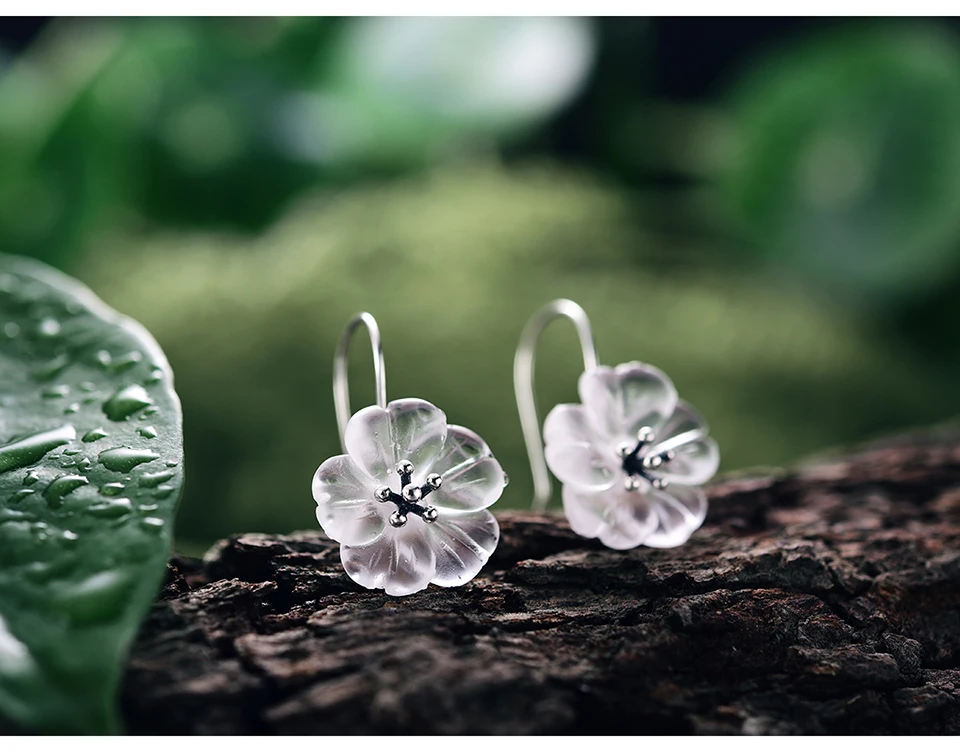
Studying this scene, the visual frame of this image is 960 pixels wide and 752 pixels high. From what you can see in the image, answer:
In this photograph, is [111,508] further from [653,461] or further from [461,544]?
[653,461]

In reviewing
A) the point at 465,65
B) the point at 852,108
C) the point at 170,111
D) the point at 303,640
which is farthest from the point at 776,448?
the point at 170,111

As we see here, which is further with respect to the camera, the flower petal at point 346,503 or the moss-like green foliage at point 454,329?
the moss-like green foliage at point 454,329

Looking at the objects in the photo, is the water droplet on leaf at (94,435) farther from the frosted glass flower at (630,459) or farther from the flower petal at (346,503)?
the frosted glass flower at (630,459)

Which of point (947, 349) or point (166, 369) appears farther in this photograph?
point (947, 349)

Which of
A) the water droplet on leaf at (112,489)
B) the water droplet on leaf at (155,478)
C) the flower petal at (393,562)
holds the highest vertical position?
the water droplet on leaf at (155,478)

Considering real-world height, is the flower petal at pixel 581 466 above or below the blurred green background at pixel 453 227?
below

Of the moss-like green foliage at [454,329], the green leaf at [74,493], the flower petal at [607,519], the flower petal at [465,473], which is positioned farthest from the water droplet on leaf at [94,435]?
the moss-like green foliage at [454,329]

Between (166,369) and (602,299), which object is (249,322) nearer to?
(602,299)
